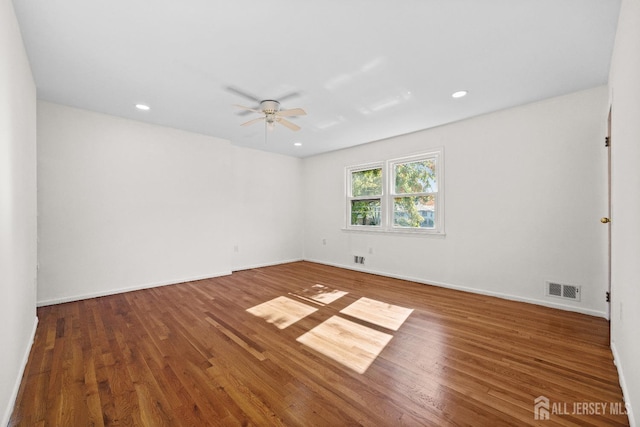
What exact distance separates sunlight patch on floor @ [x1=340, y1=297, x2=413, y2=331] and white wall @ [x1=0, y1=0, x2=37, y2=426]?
2.68 metres

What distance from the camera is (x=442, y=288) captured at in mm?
4172

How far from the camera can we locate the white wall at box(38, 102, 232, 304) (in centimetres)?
352

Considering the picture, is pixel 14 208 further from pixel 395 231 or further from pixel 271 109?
pixel 395 231

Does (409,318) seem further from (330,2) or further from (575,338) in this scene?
(330,2)

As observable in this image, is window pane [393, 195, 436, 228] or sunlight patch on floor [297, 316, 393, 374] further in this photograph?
window pane [393, 195, 436, 228]

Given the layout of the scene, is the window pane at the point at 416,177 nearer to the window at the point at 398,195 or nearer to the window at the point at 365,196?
the window at the point at 398,195

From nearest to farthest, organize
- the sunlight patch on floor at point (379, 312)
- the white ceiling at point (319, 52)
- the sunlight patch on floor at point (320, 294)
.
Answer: the white ceiling at point (319, 52), the sunlight patch on floor at point (379, 312), the sunlight patch on floor at point (320, 294)

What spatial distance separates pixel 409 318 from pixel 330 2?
3.00 m

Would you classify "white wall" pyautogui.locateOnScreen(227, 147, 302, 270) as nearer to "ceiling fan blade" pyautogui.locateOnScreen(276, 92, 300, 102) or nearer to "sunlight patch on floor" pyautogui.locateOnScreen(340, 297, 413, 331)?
"ceiling fan blade" pyautogui.locateOnScreen(276, 92, 300, 102)

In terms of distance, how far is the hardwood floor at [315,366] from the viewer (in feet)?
5.15

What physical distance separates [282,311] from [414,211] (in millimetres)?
2882

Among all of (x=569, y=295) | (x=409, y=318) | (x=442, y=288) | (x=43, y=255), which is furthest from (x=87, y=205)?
(x=569, y=295)

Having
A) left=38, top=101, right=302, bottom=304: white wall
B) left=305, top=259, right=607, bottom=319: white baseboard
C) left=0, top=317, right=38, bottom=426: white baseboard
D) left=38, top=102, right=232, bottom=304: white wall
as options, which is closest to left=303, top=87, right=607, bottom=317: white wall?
left=305, top=259, right=607, bottom=319: white baseboard

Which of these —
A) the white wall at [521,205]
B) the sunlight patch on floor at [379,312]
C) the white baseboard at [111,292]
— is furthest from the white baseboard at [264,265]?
the sunlight patch on floor at [379,312]
